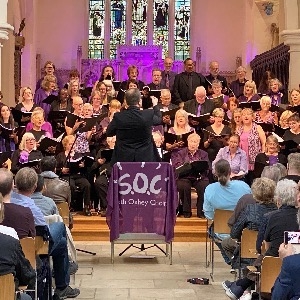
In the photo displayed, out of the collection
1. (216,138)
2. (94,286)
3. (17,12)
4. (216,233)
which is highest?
(17,12)

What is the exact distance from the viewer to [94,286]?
23.7ft

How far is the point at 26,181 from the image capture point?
596cm

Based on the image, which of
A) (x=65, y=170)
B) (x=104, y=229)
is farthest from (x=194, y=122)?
(x=104, y=229)

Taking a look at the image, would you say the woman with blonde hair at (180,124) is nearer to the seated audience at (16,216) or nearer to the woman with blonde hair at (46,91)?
the woman with blonde hair at (46,91)

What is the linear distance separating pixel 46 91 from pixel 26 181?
19.4ft

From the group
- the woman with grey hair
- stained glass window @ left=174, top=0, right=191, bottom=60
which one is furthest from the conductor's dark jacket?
stained glass window @ left=174, top=0, right=191, bottom=60

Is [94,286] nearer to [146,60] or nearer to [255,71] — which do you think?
[255,71]

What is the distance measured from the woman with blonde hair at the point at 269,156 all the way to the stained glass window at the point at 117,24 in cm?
1225

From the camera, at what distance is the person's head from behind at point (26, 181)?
19.6ft

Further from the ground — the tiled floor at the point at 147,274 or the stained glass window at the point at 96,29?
the stained glass window at the point at 96,29

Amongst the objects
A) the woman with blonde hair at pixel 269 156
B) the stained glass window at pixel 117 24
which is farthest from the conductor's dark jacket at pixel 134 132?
the stained glass window at pixel 117 24

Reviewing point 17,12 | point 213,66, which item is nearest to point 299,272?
point 213,66

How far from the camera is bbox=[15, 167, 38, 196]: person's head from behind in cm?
596

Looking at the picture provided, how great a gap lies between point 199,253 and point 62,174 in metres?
2.09
